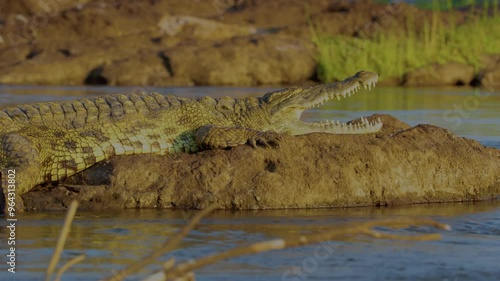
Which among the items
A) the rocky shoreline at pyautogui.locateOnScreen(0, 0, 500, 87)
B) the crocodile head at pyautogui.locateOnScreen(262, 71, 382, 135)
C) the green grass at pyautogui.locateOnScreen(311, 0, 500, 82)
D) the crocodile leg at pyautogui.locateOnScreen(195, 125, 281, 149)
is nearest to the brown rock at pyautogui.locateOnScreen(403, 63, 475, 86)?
the rocky shoreline at pyautogui.locateOnScreen(0, 0, 500, 87)

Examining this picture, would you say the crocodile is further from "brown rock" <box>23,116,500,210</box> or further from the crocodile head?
"brown rock" <box>23,116,500,210</box>

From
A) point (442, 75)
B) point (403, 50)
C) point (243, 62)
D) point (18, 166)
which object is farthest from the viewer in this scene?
point (403, 50)

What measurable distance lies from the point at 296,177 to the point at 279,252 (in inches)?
66.6

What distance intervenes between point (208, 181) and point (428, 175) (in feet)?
5.51

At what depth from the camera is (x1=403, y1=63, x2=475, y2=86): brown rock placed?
2398 cm

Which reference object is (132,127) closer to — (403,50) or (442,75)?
(442,75)

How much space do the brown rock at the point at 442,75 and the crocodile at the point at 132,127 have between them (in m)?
15.6

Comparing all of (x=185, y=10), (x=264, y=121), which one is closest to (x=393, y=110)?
(x=264, y=121)

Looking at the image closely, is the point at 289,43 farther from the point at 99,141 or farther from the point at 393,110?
the point at 99,141

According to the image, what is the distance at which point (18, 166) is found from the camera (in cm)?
736

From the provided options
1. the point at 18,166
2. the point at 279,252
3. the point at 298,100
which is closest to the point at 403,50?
the point at 298,100

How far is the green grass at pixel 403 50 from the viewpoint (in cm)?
2441

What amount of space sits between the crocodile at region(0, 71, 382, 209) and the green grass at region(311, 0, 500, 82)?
15579 millimetres

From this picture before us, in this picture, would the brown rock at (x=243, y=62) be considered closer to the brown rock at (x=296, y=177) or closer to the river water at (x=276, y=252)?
the brown rock at (x=296, y=177)
